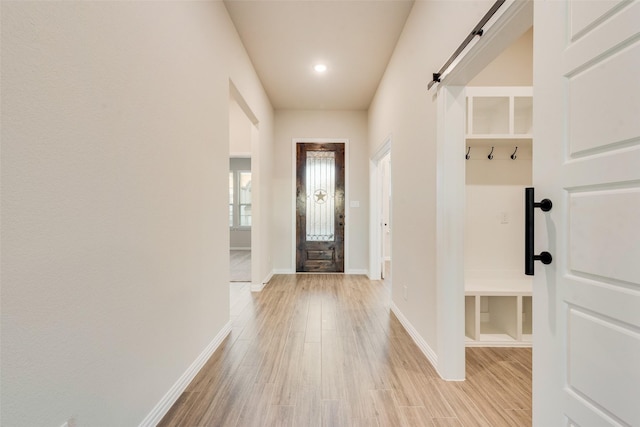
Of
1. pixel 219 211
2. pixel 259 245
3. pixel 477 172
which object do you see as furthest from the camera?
pixel 259 245

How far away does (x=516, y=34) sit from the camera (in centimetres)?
134

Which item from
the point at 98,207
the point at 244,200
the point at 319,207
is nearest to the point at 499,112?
the point at 98,207

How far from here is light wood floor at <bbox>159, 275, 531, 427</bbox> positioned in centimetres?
150

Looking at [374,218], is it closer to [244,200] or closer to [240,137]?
[240,137]

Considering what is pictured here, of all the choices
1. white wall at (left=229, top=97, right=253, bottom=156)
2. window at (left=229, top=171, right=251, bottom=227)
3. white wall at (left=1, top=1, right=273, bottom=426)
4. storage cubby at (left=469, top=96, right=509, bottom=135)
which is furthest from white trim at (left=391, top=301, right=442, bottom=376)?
window at (left=229, top=171, right=251, bottom=227)

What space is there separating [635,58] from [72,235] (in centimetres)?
176

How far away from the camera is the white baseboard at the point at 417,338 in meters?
1.98

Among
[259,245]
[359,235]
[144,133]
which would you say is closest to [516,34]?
[144,133]

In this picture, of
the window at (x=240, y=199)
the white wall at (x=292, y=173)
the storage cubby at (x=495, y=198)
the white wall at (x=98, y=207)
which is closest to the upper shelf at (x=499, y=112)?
the storage cubby at (x=495, y=198)

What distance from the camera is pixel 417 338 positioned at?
2301 mm

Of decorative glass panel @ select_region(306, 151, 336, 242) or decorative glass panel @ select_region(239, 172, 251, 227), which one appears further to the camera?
decorative glass panel @ select_region(239, 172, 251, 227)

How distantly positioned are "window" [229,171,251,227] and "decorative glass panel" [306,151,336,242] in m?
4.22

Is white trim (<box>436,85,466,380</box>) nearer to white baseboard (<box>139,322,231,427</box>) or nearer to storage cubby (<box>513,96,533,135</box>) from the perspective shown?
storage cubby (<box>513,96,533,135</box>)

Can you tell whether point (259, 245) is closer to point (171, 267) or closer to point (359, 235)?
point (359, 235)
